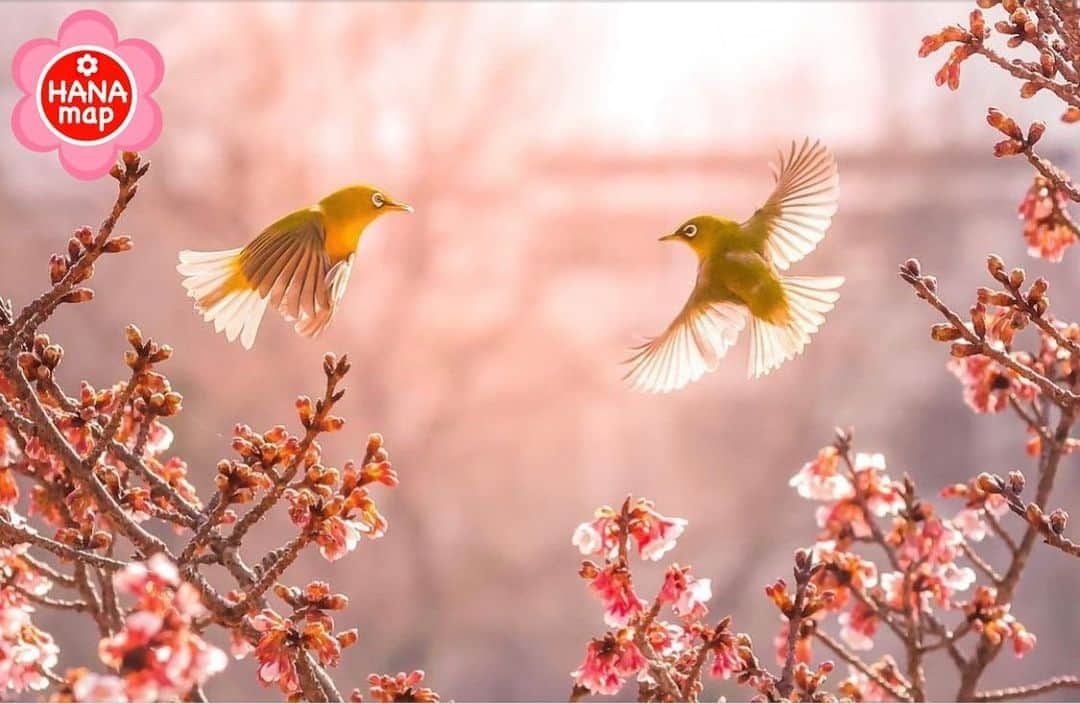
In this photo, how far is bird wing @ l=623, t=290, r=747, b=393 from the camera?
86 cm

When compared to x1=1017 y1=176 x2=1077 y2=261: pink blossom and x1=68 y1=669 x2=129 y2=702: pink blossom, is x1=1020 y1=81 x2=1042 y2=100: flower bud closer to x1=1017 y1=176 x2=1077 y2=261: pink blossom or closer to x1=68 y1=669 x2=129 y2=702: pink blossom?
x1=1017 y1=176 x2=1077 y2=261: pink blossom

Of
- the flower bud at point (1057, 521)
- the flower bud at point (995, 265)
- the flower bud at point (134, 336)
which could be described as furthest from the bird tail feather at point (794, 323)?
the flower bud at point (134, 336)

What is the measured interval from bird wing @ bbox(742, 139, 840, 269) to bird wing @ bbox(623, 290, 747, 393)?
2.6 inches

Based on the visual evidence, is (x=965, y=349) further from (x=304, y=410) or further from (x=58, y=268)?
(x=58, y=268)

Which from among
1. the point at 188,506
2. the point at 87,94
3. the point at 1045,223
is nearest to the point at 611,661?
the point at 188,506

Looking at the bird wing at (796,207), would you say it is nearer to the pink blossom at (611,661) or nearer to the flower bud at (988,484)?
the flower bud at (988,484)

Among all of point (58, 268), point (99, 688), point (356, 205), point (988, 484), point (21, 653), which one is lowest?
point (99, 688)

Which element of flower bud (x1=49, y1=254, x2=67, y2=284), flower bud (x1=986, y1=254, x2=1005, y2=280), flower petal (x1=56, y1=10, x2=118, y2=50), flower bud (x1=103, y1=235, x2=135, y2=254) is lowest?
flower bud (x1=49, y1=254, x2=67, y2=284)

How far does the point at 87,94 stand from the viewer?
98 centimetres

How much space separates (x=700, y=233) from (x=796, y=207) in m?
0.09

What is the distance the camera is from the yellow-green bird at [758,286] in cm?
83

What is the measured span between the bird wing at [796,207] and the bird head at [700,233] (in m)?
0.03

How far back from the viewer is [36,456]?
80 centimetres

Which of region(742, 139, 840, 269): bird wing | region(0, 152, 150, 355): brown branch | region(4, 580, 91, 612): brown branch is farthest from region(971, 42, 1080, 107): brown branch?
region(4, 580, 91, 612): brown branch
